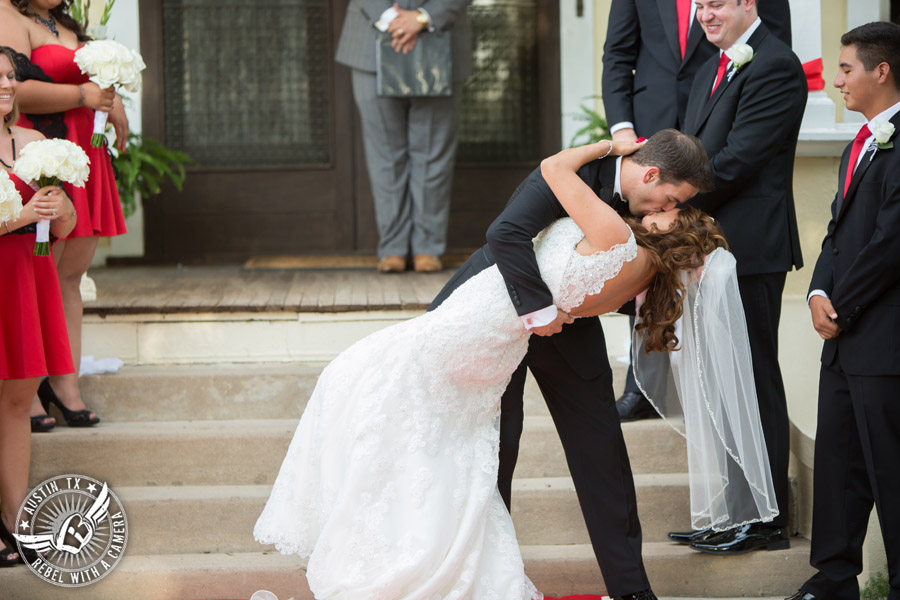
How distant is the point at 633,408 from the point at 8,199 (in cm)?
265

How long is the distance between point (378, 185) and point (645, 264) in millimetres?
3263

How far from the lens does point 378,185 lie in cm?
611

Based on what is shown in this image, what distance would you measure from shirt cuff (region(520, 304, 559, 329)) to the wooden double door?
406 centimetres

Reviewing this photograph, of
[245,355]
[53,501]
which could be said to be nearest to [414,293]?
[245,355]

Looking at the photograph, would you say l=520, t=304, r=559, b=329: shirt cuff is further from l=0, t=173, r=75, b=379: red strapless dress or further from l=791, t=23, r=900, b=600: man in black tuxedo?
l=0, t=173, r=75, b=379: red strapless dress

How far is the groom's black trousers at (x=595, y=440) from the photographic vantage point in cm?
330

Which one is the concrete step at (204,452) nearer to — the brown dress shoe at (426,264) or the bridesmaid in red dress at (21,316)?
the bridesmaid in red dress at (21,316)

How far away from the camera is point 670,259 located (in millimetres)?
3131

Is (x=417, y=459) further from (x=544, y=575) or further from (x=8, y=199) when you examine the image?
(x=8, y=199)

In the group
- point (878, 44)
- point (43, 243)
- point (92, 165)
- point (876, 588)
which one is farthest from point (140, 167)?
point (876, 588)

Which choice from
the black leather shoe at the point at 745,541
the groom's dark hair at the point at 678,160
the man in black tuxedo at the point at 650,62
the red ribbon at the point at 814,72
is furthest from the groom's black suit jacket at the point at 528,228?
the red ribbon at the point at 814,72

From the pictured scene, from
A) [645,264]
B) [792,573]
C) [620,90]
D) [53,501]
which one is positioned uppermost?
[620,90]

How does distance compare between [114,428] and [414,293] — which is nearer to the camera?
[114,428]

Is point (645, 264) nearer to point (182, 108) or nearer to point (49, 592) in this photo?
point (49, 592)
